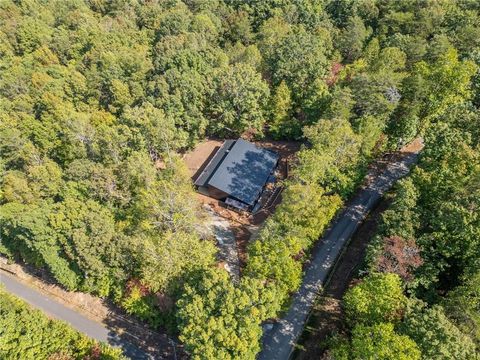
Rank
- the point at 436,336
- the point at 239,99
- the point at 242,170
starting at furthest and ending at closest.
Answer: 1. the point at 239,99
2. the point at 242,170
3. the point at 436,336

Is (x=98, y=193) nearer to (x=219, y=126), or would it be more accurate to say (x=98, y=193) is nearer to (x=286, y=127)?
(x=219, y=126)

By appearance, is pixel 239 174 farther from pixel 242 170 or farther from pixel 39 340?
pixel 39 340

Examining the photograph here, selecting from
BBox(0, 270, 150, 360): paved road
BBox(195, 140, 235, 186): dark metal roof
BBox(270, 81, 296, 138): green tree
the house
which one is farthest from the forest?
the house

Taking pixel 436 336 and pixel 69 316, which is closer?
pixel 436 336

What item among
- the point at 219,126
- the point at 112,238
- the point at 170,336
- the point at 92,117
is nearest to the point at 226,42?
the point at 219,126

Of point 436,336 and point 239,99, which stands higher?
point 239,99

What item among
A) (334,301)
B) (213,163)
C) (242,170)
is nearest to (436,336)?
(334,301)

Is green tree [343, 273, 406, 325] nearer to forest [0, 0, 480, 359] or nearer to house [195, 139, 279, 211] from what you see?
forest [0, 0, 480, 359]
